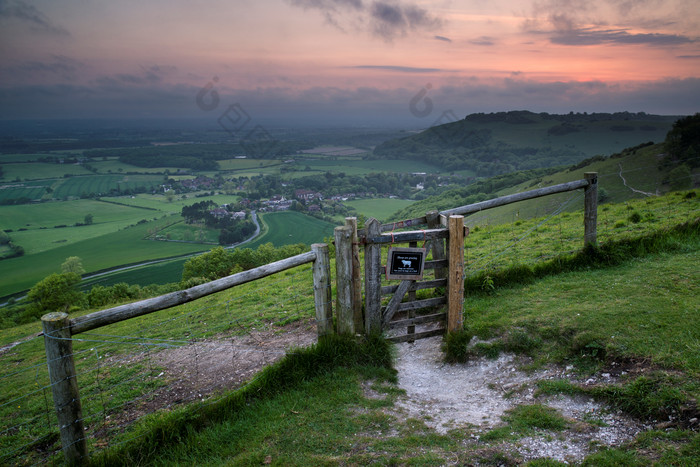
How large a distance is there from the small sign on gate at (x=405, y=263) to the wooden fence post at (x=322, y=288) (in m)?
0.99

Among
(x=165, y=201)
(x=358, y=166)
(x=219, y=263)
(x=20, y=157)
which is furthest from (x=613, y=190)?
(x=20, y=157)

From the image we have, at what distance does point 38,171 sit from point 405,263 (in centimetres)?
14592

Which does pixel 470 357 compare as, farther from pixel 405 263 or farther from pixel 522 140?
pixel 522 140

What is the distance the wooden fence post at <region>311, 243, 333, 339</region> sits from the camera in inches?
241

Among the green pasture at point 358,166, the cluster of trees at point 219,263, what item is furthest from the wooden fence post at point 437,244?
the green pasture at point 358,166

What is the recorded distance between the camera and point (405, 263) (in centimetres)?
658

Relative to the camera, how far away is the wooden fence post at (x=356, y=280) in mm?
6285

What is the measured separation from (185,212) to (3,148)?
107981mm

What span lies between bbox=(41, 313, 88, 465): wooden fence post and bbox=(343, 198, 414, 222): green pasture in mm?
72895

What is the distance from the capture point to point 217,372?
6602 millimetres

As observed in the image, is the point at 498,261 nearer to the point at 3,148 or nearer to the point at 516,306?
the point at 516,306

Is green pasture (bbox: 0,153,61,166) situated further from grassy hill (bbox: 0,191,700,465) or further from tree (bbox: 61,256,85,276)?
grassy hill (bbox: 0,191,700,465)

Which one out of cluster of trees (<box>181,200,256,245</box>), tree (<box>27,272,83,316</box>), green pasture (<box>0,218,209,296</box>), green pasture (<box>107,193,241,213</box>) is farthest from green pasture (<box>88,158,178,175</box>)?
tree (<box>27,272,83,316</box>)

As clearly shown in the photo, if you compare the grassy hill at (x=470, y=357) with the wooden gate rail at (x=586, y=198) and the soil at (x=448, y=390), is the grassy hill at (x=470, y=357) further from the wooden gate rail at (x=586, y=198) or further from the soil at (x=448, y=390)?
the wooden gate rail at (x=586, y=198)
